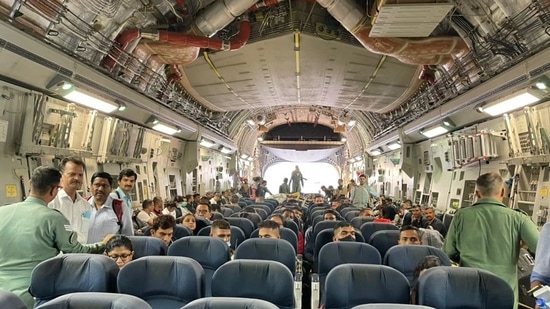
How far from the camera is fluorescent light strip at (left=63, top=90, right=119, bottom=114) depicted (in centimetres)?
701

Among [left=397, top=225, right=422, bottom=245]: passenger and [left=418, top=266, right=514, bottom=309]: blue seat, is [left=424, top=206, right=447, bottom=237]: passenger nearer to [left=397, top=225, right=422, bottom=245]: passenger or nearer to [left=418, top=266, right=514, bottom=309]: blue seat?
[left=397, top=225, right=422, bottom=245]: passenger

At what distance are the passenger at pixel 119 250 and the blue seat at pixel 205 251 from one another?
926 mm

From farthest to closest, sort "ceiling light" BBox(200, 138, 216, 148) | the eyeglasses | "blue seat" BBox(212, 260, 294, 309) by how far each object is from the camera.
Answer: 1. "ceiling light" BBox(200, 138, 216, 148)
2. the eyeglasses
3. "blue seat" BBox(212, 260, 294, 309)

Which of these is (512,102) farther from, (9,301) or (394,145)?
(394,145)

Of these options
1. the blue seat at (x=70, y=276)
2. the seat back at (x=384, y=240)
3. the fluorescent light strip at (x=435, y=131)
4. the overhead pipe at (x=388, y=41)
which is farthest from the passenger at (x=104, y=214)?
the fluorescent light strip at (x=435, y=131)

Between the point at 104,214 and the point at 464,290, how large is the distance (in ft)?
12.7

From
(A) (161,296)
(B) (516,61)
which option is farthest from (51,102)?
(B) (516,61)

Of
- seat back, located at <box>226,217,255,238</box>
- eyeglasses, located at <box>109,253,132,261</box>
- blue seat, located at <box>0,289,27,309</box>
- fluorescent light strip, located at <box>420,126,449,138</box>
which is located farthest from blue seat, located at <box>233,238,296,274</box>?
fluorescent light strip, located at <box>420,126,449,138</box>

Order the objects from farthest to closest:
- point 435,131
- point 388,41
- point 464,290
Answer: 1. point 435,131
2. point 388,41
3. point 464,290

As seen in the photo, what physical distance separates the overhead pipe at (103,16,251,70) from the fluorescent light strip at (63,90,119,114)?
787 mm

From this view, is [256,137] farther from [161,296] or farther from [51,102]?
[161,296]

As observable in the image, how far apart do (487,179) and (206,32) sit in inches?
252

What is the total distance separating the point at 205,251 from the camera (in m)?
5.33

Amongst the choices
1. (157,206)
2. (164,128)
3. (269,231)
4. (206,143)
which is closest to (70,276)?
(269,231)
